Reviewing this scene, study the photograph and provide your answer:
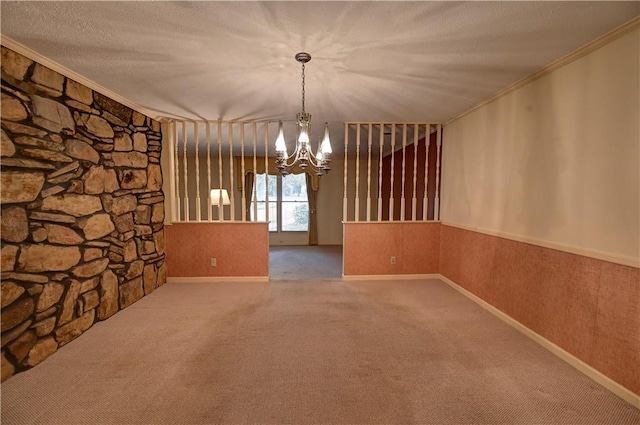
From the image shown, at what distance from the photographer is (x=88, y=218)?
268 centimetres

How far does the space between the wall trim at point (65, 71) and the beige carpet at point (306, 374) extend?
2.24m

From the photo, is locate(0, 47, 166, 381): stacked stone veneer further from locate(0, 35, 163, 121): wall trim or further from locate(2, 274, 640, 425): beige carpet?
locate(2, 274, 640, 425): beige carpet

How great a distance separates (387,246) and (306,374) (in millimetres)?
2641

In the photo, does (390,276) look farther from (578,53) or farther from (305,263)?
(578,53)

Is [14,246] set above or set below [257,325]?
above

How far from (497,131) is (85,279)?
4.22m

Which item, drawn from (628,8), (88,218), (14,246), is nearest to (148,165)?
(88,218)

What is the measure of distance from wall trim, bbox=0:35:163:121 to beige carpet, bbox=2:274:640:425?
2.24 meters

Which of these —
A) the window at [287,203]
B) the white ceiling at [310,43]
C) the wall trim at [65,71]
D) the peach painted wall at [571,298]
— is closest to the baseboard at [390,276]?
the peach painted wall at [571,298]

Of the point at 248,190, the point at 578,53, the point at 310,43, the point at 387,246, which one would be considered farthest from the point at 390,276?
the point at 248,190

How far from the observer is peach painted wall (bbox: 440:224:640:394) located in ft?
5.95

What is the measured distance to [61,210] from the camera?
2.40m

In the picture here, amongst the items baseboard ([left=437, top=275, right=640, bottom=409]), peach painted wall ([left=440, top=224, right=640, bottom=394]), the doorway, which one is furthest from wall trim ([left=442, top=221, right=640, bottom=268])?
the doorway

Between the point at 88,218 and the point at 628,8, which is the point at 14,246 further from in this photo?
the point at 628,8
